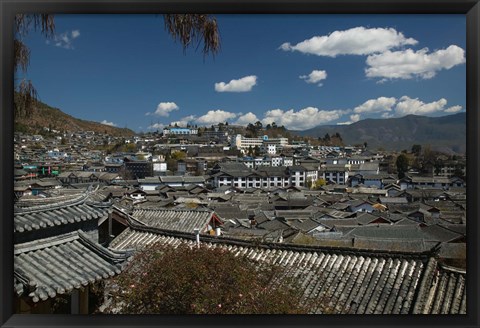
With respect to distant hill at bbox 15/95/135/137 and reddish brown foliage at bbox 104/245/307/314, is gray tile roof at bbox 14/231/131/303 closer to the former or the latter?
reddish brown foliage at bbox 104/245/307/314

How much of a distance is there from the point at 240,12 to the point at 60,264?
1985 mm

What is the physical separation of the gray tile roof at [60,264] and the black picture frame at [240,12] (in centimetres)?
24

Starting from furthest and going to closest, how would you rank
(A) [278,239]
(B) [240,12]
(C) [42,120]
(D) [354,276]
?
(A) [278,239]
(D) [354,276]
(C) [42,120]
(B) [240,12]

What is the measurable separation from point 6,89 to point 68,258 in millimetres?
1312

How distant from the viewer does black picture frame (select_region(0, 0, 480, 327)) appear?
2.05 meters

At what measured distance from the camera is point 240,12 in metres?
2.09

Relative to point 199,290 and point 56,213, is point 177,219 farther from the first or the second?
point 199,290

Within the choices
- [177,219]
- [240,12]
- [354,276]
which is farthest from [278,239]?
[240,12]

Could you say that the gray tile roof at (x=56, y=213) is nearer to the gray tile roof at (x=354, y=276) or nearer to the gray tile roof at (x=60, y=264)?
the gray tile roof at (x=60, y=264)

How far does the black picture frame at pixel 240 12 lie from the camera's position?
6.74ft

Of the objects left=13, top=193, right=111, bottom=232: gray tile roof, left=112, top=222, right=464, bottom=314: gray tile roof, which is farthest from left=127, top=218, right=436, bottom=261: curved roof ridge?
left=13, top=193, right=111, bottom=232: gray tile roof

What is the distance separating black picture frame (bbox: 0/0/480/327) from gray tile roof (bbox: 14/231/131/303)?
0.78 feet

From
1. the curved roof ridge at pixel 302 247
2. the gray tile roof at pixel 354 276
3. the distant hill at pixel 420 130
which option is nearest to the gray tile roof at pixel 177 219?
the curved roof ridge at pixel 302 247

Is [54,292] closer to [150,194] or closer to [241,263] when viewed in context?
[241,263]
